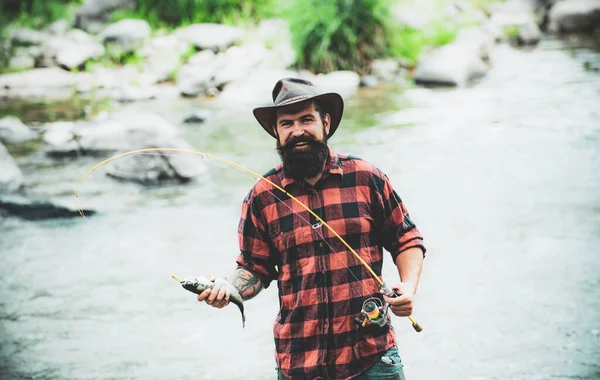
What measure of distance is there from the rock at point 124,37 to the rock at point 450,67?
759cm

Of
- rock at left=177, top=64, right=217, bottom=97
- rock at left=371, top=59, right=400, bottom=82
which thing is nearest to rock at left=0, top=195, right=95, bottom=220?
rock at left=177, top=64, right=217, bottom=97

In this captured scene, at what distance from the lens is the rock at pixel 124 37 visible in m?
16.1

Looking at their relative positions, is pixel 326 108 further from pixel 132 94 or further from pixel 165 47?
pixel 165 47

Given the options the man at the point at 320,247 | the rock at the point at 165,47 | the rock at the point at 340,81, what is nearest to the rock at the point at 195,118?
the rock at the point at 340,81

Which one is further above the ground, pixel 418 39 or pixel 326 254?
pixel 326 254

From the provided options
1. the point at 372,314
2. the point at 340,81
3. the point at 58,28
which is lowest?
the point at 340,81

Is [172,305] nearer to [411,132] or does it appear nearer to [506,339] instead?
[506,339]

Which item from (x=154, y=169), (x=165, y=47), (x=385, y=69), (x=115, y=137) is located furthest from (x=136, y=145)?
(x=165, y=47)

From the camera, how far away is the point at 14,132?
32.9 feet

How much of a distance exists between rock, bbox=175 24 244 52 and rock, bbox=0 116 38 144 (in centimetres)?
638

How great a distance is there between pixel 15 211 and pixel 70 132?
282cm

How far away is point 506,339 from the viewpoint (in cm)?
404

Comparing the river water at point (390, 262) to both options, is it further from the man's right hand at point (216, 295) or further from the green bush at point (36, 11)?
the green bush at point (36, 11)

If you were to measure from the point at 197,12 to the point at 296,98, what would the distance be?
55.6 ft
